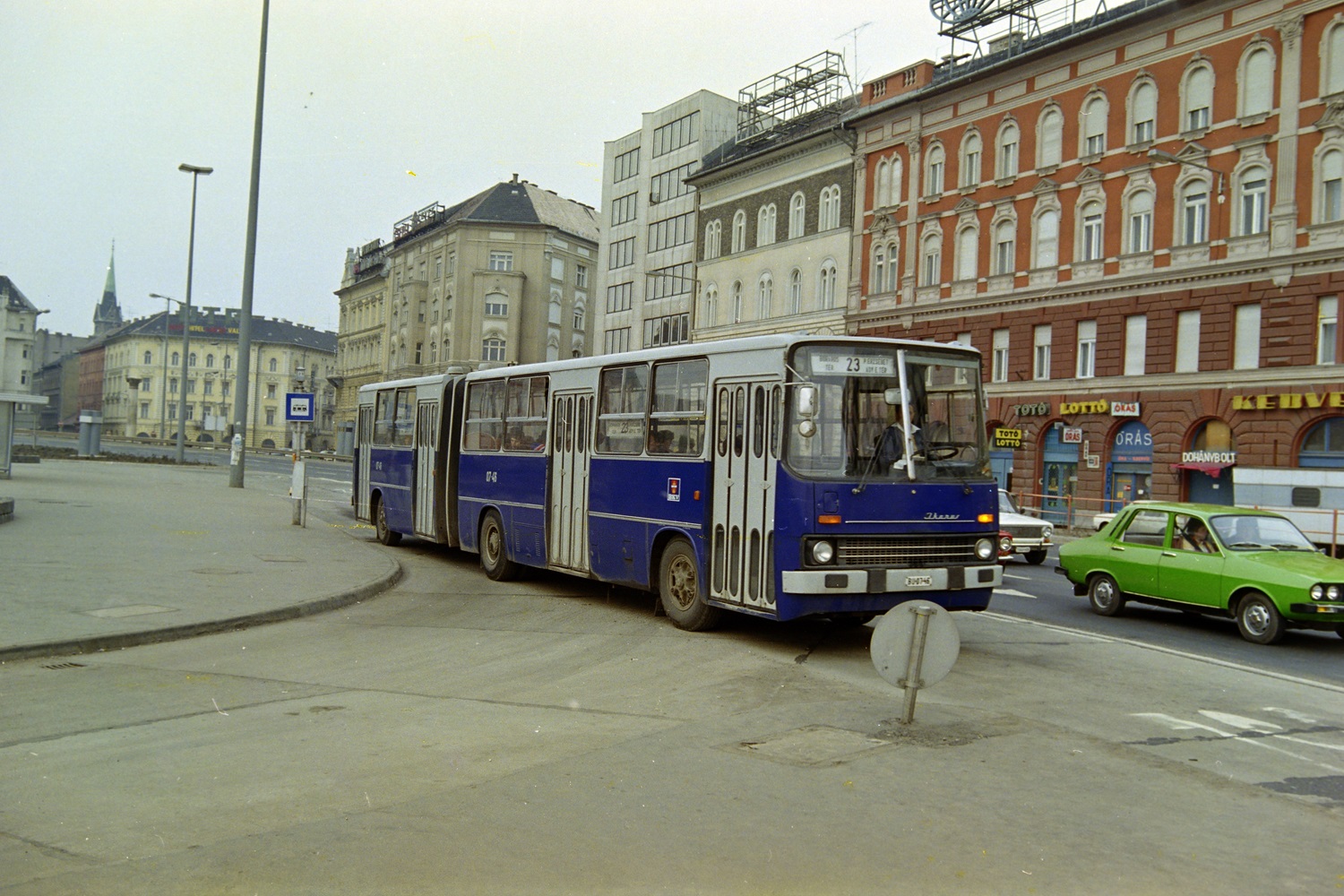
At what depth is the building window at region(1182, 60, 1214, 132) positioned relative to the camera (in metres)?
36.9

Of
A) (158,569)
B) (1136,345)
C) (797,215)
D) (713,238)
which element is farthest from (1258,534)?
(713,238)

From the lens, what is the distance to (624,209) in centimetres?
7094

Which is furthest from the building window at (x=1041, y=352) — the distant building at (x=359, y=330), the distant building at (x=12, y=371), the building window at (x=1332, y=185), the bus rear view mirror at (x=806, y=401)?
the distant building at (x=359, y=330)

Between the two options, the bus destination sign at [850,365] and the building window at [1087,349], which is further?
the building window at [1087,349]

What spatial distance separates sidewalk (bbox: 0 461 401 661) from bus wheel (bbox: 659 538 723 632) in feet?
13.0

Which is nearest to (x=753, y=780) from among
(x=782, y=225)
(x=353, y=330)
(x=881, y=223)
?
(x=881, y=223)

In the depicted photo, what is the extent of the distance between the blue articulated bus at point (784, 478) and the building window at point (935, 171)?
35.5m

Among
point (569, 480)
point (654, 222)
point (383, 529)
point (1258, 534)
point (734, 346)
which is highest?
point (654, 222)

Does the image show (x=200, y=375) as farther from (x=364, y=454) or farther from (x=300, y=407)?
(x=364, y=454)

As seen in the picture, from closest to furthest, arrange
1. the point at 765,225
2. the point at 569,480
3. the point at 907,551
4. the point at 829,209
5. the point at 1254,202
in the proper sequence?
the point at 907,551 < the point at 569,480 < the point at 1254,202 < the point at 829,209 < the point at 765,225

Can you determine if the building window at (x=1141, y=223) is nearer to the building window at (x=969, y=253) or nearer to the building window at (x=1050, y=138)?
the building window at (x=1050, y=138)

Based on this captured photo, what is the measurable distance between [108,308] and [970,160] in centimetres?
18033

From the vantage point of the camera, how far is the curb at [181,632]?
9486mm

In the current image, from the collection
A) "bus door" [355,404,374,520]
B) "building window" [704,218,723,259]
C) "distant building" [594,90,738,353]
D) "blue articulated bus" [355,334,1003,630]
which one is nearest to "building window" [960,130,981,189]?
"building window" [704,218,723,259]
